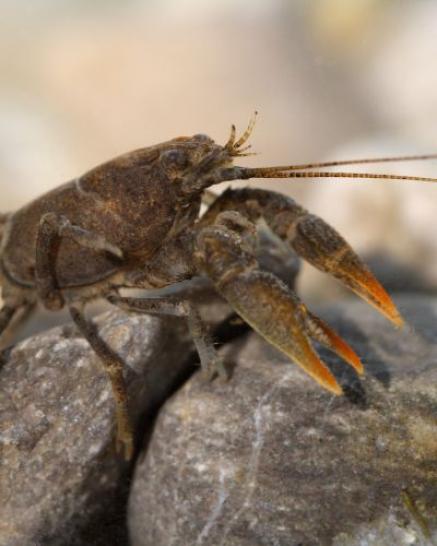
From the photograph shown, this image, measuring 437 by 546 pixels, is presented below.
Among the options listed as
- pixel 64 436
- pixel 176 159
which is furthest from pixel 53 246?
pixel 64 436

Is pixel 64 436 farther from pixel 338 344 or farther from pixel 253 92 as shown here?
pixel 253 92

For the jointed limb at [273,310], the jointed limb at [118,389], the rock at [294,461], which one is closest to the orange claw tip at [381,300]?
the rock at [294,461]

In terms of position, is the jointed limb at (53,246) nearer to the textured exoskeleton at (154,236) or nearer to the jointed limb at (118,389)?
the textured exoskeleton at (154,236)

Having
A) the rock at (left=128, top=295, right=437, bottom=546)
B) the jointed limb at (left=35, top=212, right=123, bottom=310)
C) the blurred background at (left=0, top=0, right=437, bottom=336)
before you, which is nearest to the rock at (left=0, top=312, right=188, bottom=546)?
the rock at (left=128, top=295, right=437, bottom=546)

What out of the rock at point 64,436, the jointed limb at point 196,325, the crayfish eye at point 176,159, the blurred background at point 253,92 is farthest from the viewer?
the blurred background at point 253,92

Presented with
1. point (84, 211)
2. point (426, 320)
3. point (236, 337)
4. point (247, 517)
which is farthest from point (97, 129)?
point (247, 517)

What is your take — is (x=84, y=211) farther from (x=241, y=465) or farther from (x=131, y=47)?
(x=131, y=47)
